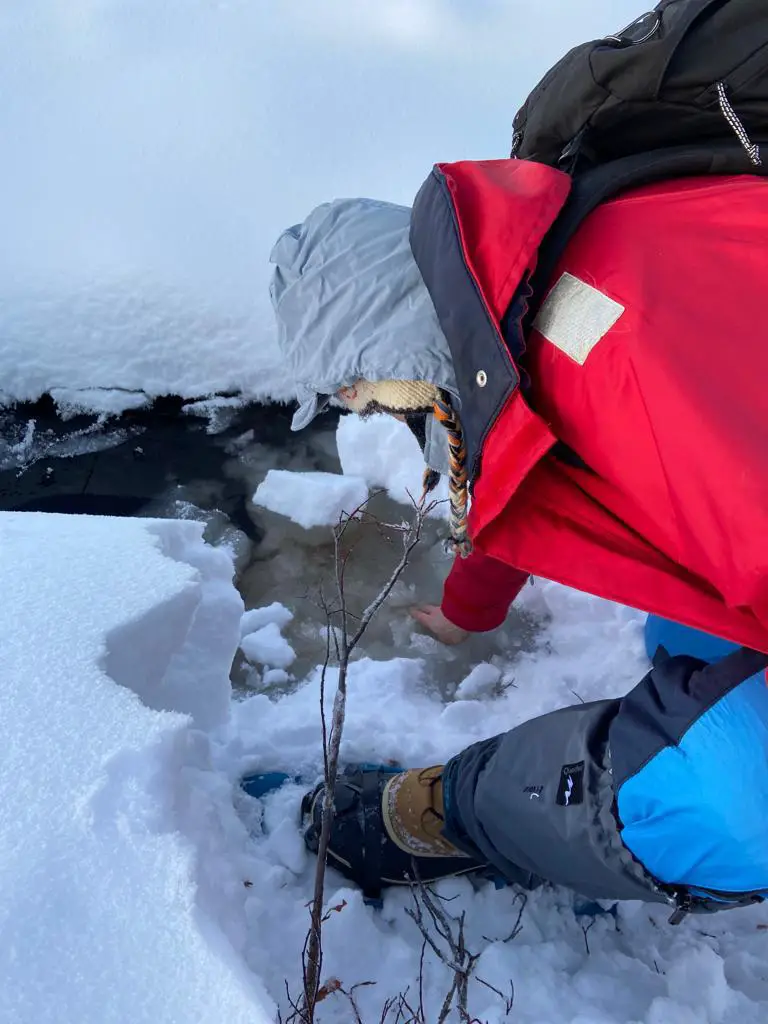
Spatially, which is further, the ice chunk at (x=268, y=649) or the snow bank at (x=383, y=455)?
the snow bank at (x=383, y=455)

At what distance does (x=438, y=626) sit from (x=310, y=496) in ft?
2.58

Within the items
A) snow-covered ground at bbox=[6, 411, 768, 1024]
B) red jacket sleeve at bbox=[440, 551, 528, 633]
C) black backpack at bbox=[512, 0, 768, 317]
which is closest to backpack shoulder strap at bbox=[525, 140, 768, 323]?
black backpack at bbox=[512, 0, 768, 317]

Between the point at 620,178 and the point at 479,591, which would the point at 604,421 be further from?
the point at 479,591

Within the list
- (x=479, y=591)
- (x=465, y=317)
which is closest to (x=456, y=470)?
(x=465, y=317)

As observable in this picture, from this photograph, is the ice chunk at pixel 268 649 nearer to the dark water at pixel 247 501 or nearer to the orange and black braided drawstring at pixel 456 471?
the dark water at pixel 247 501

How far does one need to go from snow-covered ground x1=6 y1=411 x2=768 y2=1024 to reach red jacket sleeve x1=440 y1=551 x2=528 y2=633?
0.25 metres

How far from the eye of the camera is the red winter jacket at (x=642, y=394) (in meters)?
0.91

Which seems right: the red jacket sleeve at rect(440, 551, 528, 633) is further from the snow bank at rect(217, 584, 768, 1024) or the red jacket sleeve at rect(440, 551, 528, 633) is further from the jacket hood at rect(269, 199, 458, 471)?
the jacket hood at rect(269, 199, 458, 471)

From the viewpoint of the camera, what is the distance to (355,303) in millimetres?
1200

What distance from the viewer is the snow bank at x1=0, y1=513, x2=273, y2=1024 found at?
0.99 meters

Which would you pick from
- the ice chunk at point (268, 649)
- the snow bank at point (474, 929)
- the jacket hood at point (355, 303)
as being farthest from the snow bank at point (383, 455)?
the jacket hood at point (355, 303)

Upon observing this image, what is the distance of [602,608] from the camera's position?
2457 mm

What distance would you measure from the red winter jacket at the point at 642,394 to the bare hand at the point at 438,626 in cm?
117

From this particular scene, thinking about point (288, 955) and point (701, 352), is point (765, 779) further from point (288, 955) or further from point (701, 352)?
point (288, 955)
